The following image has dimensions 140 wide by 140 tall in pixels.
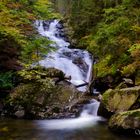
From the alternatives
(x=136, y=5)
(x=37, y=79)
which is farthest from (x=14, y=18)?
(x=136, y=5)

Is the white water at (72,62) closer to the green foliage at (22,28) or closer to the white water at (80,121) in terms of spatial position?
the green foliage at (22,28)

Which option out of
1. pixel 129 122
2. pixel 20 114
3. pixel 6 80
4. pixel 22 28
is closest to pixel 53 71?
pixel 6 80

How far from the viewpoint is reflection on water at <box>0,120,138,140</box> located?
10.4m

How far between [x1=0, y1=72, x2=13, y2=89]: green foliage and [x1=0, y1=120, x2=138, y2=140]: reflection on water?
2.81m

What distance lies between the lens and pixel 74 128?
457 inches

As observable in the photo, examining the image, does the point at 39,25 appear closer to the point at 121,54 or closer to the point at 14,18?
the point at 14,18

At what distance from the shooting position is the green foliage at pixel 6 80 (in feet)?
49.0

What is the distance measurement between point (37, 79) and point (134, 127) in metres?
6.01

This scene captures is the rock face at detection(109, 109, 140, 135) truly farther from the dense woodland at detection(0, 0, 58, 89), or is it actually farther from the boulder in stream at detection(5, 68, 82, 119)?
the dense woodland at detection(0, 0, 58, 89)

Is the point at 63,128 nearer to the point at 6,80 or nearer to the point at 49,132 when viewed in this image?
the point at 49,132

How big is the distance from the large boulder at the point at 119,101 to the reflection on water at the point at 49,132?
722 millimetres

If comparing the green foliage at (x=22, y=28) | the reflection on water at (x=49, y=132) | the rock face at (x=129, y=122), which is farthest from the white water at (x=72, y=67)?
the rock face at (x=129, y=122)

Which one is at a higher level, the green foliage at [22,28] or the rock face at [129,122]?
the green foliage at [22,28]

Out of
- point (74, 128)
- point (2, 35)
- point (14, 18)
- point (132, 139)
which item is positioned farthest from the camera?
point (14, 18)
